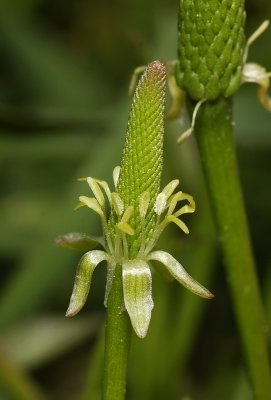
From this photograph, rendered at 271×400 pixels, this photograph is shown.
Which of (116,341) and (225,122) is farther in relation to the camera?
(225,122)

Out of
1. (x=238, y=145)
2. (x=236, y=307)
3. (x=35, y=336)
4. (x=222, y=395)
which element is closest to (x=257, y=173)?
(x=238, y=145)

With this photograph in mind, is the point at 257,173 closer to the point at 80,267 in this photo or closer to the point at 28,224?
the point at 28,224

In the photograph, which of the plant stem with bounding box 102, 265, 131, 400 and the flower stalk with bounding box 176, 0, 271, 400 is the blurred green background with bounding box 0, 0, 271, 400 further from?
the plant stem with bounding box 102, 265, 131, 400

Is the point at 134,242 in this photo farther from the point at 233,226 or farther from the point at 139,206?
the point at 233,226

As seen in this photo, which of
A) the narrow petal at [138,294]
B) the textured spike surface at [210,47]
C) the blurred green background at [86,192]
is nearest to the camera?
the narrow petal at [138,294]

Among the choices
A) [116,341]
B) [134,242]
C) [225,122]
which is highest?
[225,122]

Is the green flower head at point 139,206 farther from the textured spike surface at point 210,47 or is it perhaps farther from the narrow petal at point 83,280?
the textured spike surface at point 210,47

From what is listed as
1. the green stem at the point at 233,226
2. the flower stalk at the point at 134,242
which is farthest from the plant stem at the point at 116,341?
the green stem at the point at 233,226

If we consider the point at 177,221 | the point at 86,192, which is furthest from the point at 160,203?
the point at 86,192

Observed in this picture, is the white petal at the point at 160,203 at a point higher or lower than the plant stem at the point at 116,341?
higher
